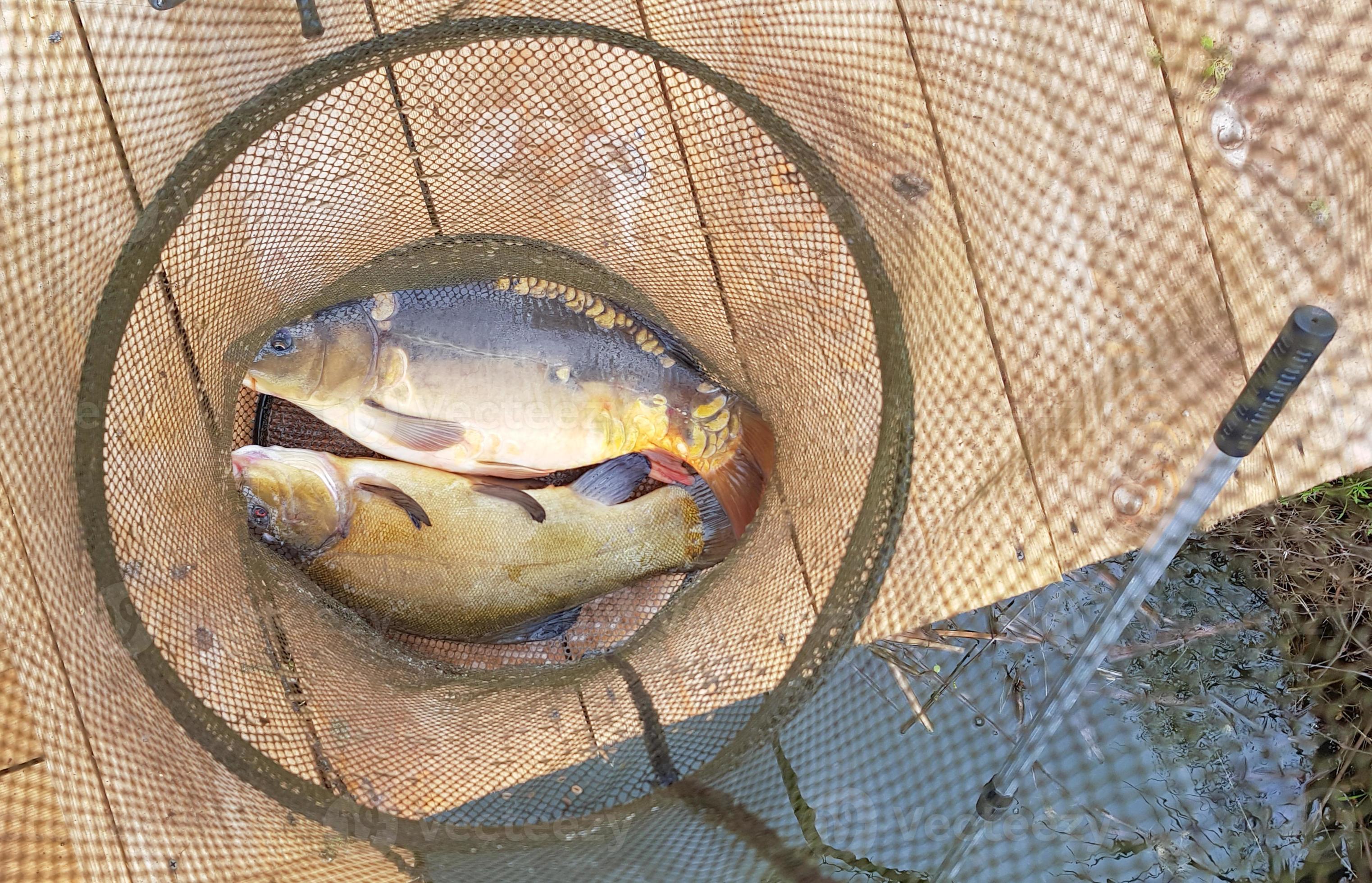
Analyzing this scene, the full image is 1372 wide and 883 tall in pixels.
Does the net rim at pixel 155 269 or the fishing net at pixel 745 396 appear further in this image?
the net rim at pixel 155 269

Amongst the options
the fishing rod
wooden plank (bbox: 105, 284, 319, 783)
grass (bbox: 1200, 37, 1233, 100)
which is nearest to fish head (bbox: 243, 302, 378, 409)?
wooden plank (bbox: 105, 284, 319, 783)

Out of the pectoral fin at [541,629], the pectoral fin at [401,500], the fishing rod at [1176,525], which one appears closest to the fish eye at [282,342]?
the pectoral fin at [401,500]

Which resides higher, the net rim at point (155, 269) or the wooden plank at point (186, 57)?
the wooden plank at point (186, 57)

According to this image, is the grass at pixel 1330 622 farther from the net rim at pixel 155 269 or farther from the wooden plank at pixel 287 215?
the wooden plank at pixel 287 215

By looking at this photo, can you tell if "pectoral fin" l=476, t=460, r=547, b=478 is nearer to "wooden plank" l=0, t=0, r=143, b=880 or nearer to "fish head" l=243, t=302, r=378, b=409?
"fish head" l=243, t=302, r=378, b=409

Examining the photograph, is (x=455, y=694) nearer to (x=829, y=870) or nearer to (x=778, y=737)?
(x=778, y=737)

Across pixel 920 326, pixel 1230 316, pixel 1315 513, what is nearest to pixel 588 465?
pixel 920 326
